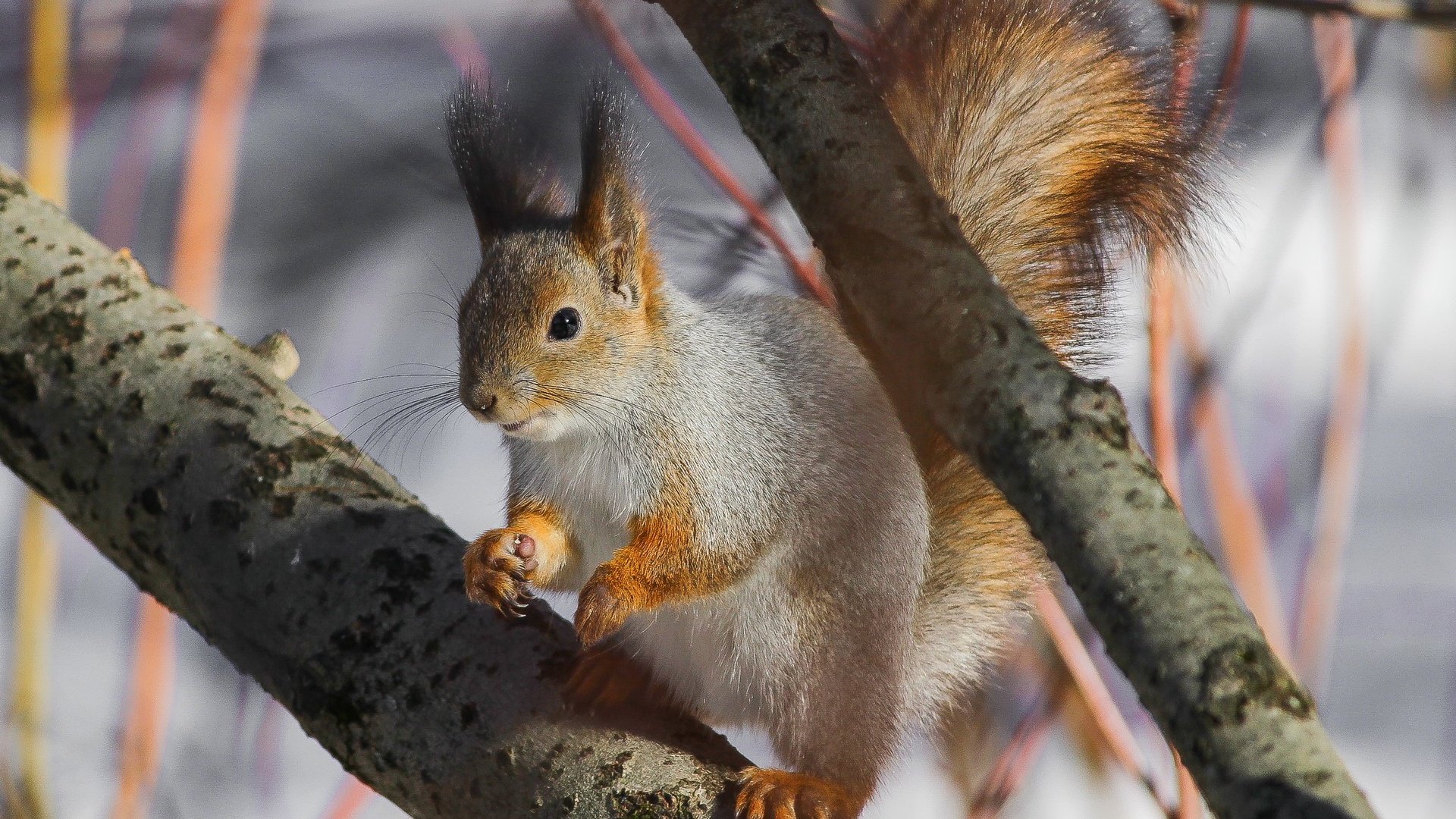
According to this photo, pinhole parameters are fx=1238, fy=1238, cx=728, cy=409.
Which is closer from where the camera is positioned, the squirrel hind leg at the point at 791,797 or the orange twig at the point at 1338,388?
the squirrel hind leg at the point at 791,797

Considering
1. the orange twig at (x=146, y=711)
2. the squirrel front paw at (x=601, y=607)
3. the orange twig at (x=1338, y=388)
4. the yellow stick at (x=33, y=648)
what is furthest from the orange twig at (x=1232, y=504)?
the yellow stick at (x=33, y=648)

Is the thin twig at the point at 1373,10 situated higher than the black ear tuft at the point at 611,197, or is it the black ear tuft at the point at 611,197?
the black ear tuft at the point at 611,197

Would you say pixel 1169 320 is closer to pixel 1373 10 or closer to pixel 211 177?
pixel 1373 10

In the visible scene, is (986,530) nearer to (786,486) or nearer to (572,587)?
(786,486)

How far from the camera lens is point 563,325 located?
3.41ft

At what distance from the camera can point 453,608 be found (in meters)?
0.98

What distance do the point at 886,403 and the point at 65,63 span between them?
155cm

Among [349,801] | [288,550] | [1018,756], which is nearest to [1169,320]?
[1018,756]

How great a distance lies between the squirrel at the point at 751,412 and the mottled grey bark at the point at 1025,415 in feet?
0.87

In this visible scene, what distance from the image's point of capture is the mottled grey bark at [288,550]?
886 mm

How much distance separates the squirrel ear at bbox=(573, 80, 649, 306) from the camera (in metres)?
1.03

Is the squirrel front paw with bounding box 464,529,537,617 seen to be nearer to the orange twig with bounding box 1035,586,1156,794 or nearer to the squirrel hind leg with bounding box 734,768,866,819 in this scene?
the squirrel hind leg with bounding box 734,768,866,819

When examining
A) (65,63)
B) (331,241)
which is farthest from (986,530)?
(65,63)

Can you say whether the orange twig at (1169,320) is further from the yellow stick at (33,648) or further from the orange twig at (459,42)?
the yellow stick at (33,648)
